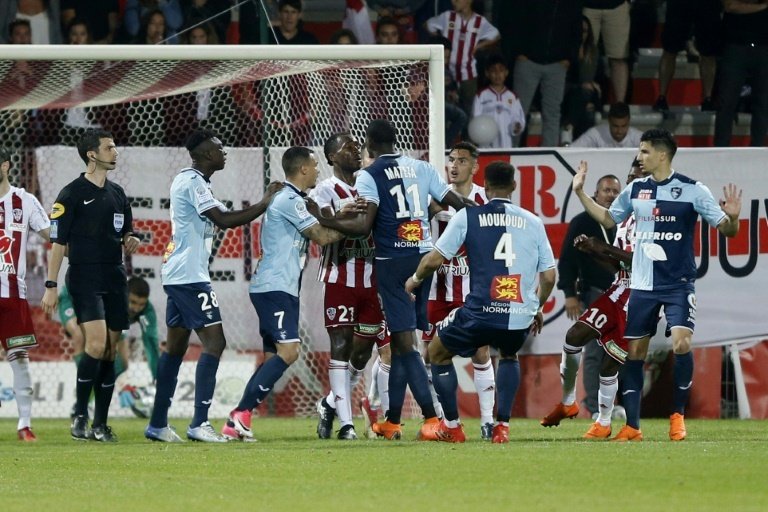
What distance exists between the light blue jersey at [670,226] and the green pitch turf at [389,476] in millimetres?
1244

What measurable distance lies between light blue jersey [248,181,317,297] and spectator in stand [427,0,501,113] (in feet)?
19.8

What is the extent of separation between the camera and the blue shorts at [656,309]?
1108 centimetres

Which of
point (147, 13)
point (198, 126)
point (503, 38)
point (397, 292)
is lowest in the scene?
point (397, 292)

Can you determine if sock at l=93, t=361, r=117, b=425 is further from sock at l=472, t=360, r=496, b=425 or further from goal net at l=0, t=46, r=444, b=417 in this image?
sock at l=472, t=360, r=496, b=425

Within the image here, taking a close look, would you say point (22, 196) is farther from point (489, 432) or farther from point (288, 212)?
point (489, 432)

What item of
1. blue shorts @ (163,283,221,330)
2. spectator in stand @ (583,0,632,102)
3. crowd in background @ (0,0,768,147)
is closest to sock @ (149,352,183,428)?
blue shorts @ (163,283,221,330)

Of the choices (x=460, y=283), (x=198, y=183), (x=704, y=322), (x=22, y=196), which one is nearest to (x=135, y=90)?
(x=22, y=196)

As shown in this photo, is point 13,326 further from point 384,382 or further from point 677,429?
point 677,429

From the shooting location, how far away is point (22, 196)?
12.2m

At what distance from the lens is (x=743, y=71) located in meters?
17.0

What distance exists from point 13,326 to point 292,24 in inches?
232

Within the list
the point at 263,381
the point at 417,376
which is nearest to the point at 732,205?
the point at 417,376

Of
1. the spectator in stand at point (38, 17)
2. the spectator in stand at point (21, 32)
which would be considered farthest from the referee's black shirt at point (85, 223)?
the spectator in stand at point (38, 17)

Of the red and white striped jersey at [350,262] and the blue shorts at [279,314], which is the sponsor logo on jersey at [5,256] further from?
the red and white striped jersey at [350,262]
